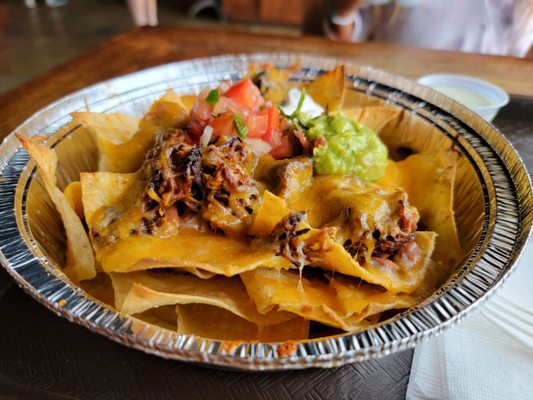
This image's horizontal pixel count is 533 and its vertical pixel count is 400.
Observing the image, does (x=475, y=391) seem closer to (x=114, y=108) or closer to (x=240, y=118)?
(x=240, y=118)

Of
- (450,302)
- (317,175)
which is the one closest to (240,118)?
(317,175)

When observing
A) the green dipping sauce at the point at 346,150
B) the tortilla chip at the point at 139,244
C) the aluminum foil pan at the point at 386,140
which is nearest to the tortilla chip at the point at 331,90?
the aluminum foil pan at the point at 386,140

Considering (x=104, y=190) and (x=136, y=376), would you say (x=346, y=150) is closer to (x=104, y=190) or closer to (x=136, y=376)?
(x=104, y=190)

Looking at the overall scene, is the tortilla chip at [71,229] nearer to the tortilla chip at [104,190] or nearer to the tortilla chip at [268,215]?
the tortilla chip at [104,190]

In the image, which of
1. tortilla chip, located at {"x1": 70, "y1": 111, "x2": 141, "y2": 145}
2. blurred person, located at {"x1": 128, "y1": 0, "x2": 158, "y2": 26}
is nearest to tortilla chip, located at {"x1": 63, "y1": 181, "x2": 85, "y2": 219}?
tortilla chip, located at {"x1": 70, "y1": 111, "x2": 141, "y2": 145}

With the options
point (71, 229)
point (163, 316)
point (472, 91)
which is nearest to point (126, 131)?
point (71, 229)
